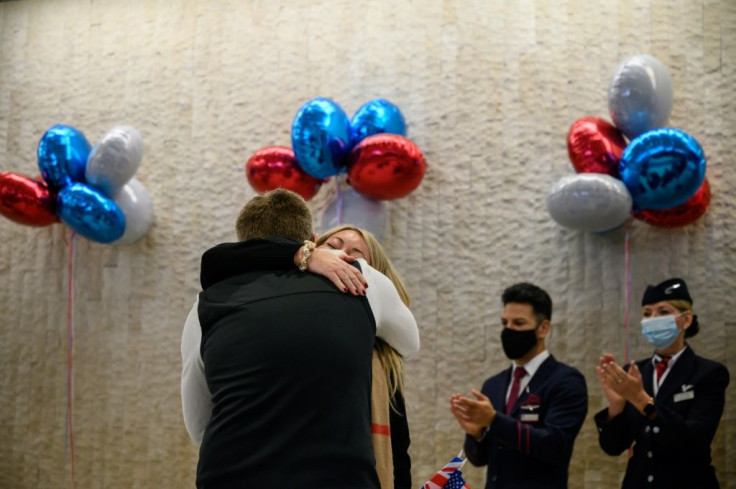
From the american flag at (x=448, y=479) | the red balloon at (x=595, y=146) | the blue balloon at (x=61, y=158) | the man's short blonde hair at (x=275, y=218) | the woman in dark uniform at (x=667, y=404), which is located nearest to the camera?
the man's short blonde hair at (x=275, y=218)

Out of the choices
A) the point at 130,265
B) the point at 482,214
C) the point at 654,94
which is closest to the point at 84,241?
the point at 130,265

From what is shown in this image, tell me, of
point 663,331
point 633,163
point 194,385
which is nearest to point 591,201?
point 633,163

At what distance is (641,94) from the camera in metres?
3.92

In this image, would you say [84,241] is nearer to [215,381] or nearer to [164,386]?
[164,386]

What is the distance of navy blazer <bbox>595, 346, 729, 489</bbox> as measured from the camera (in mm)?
3232

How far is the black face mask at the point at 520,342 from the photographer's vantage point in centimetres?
344

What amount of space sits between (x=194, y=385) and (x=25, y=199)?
333 centimetres

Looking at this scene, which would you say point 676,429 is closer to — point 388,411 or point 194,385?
point 388,411

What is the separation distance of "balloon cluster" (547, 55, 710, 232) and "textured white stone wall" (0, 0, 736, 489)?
49 centimetres

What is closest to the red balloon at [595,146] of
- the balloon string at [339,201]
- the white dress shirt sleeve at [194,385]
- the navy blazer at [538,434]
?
the navy blazer at [538,434]

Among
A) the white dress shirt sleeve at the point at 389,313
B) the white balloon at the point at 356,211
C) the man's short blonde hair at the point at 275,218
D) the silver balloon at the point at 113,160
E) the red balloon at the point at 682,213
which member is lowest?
the white dress shirt sleeve at the point at 389,313

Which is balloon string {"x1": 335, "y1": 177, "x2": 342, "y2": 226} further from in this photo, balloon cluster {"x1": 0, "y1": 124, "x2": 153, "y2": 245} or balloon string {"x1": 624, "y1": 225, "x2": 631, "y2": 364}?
balloon string {"x1": 624, "y1": 225, "x2": 631, "y2": 364}

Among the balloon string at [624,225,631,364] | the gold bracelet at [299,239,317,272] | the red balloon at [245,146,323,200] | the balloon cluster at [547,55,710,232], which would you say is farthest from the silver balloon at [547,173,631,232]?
the gold bracelet at [299,239,317,272]

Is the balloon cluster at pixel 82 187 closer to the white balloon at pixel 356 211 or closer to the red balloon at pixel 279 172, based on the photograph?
the red balloon at pixel 279 172
